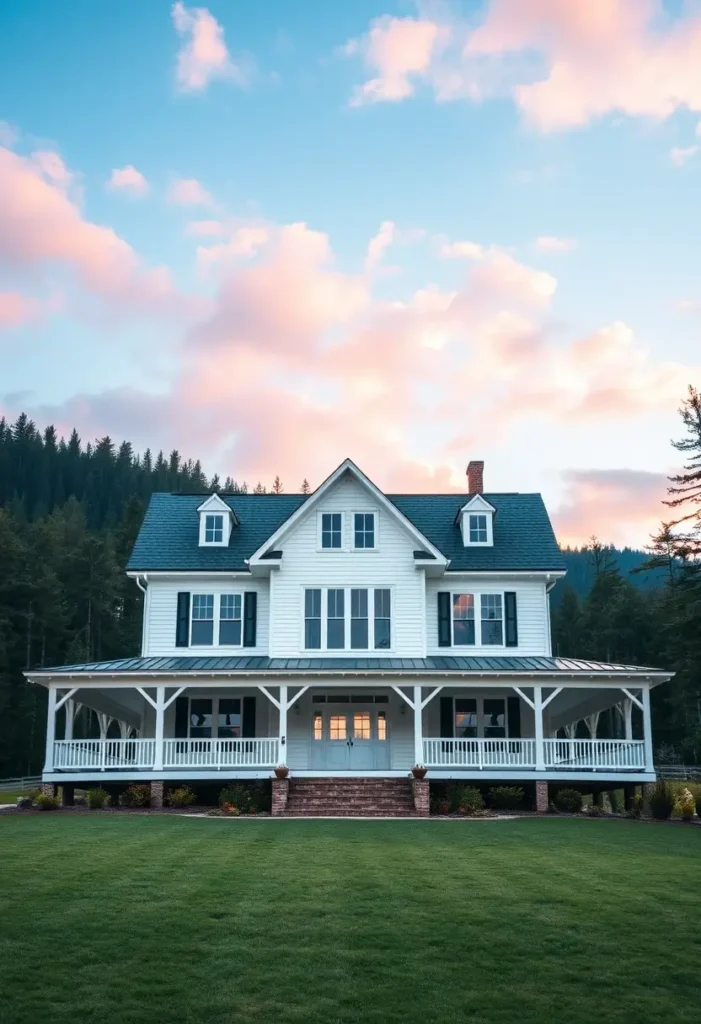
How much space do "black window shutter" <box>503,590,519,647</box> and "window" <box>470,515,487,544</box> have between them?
2194mm

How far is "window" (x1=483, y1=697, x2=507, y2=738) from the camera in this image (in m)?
29.2

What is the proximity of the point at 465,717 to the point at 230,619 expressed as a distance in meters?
8.08

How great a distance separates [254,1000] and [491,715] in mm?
22696

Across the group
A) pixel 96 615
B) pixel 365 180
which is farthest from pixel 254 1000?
pixel 96 615

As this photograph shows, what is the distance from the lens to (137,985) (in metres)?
7.59

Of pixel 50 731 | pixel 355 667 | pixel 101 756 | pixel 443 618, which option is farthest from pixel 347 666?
pixel 50 731

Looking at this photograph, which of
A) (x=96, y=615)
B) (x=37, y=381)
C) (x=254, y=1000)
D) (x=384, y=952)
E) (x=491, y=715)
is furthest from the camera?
(x=96, y=615)

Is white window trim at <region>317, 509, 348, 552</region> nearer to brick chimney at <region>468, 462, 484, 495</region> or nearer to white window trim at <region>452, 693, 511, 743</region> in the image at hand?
white window trim at <region>452, 693, 511, 743</region>

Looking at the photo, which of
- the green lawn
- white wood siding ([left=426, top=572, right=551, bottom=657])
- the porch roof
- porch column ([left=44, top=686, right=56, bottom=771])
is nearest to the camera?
the green lawn

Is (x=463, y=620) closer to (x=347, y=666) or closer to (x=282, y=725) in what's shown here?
(x=347, y=666)

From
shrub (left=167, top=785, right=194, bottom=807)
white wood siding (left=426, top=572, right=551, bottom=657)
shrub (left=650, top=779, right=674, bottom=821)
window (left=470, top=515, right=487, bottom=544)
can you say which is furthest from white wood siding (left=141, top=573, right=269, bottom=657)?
shrub (left=650, top=779, right=674, bottom=821)

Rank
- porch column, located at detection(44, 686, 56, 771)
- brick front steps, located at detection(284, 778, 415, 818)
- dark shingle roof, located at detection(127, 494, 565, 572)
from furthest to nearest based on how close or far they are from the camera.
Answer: dark shingle roof, located at detection(127, 494, 565, 572), porch column, located at detection(44, 686, 56, 771), brick front steps, located at detection(284, 778, 415, 818)

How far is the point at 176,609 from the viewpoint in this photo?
100 feet

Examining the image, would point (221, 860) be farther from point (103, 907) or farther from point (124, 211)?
point (124, 211)
